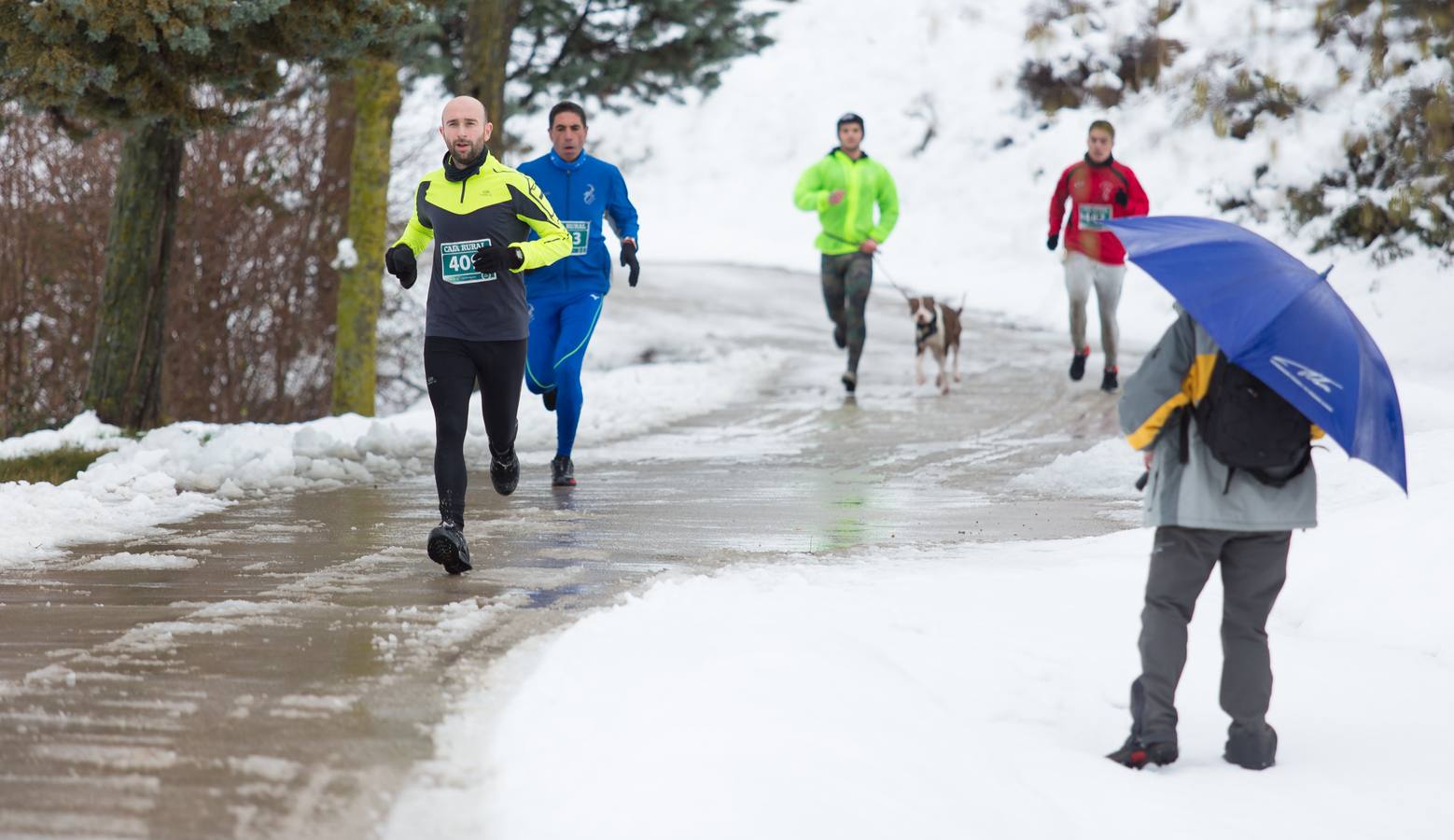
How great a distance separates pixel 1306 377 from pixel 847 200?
32.0ft

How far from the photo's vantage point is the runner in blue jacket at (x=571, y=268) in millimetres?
9430

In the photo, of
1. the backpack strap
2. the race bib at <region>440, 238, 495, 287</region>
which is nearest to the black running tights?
the race bib at <region>440, 238, 495, 287</region>

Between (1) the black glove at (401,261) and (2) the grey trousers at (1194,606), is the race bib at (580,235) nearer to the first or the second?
(1) the black glove at (401,261)

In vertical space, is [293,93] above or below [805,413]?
above

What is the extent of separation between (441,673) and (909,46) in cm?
4033

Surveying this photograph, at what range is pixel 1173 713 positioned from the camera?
4770 mm

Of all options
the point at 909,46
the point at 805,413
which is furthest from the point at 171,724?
the point at 909,46

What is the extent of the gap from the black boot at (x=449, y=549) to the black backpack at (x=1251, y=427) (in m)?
3.10

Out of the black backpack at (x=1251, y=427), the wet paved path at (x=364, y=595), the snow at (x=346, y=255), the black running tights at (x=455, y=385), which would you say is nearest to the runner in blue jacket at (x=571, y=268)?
the wet paved path at (x=364, y=595)

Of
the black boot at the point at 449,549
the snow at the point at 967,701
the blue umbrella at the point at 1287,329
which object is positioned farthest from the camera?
the black boot at the point at 449,549

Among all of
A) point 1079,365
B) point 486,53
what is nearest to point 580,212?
point 486,53

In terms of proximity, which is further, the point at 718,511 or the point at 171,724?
the point at 718,511

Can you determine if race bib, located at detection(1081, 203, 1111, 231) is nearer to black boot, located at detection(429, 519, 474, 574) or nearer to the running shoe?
the running shoe

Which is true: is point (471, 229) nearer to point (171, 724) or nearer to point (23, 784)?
point (171, 724)
